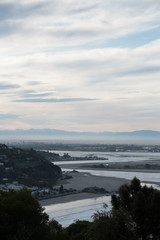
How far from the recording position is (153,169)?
76062 millimetres

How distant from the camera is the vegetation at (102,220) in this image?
49.6ft

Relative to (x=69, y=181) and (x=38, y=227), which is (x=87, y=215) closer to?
(x=38, y=227)

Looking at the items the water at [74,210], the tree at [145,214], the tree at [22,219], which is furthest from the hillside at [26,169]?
the tree at [145,214]

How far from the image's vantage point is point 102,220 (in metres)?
15.5

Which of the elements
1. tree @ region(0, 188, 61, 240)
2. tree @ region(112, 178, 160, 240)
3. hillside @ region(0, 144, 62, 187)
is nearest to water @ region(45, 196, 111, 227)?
tree @ region(112, 178, 160, 240)

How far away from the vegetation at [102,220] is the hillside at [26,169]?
3772 centimetres

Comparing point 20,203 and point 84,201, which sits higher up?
point 20,203

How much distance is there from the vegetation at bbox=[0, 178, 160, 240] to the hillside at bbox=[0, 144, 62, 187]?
124ft

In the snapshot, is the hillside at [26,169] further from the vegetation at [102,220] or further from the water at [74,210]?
the vegetation at [102,220]

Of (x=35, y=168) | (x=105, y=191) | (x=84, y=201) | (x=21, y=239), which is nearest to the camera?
(x=21, y=239)

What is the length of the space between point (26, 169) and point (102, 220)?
173 ft

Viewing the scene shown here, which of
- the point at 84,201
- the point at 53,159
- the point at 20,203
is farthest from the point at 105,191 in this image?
the point at 53,159

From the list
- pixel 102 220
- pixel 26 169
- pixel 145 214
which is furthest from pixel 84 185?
pixel 102 220

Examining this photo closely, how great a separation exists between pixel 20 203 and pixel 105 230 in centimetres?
380
